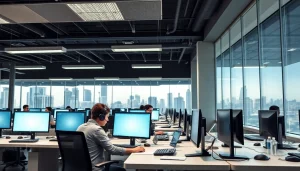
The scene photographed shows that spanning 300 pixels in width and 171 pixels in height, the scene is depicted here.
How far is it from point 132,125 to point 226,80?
17.4ft

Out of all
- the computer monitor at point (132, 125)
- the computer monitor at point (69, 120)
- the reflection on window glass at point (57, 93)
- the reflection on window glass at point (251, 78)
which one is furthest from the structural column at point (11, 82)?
the computer monitor at point (132, 125)

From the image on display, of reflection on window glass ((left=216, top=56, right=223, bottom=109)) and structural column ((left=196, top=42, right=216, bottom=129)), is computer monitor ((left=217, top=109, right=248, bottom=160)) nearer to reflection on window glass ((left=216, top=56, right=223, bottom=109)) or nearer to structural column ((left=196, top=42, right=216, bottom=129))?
structural column ((left=196, top=42, right=216, bottom=129))

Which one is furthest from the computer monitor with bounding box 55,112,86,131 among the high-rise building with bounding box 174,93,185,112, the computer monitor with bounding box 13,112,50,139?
the high-rise building with bounding box 174,93,185,112

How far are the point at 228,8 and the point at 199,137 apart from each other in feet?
12.7

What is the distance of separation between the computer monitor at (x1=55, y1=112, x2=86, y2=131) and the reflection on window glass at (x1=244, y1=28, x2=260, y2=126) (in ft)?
11.7

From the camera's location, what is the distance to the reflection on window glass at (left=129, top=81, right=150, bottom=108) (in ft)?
46.1

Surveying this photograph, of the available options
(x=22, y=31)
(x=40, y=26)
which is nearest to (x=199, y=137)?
(x=40, y=26)

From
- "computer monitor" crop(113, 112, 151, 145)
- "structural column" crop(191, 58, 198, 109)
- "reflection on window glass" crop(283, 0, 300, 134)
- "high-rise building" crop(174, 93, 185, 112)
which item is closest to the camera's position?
"computer monitor" crop(113, 112, 151, 145)

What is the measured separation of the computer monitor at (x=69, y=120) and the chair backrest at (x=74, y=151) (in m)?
1.50

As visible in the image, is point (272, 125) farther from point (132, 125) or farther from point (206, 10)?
point (206, 10)

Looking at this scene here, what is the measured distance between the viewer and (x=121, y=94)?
1425cm

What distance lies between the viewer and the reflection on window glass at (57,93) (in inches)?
570

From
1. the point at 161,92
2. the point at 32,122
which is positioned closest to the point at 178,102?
the point at 161,92

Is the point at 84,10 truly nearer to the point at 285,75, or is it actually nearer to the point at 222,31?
the point at 285,75
